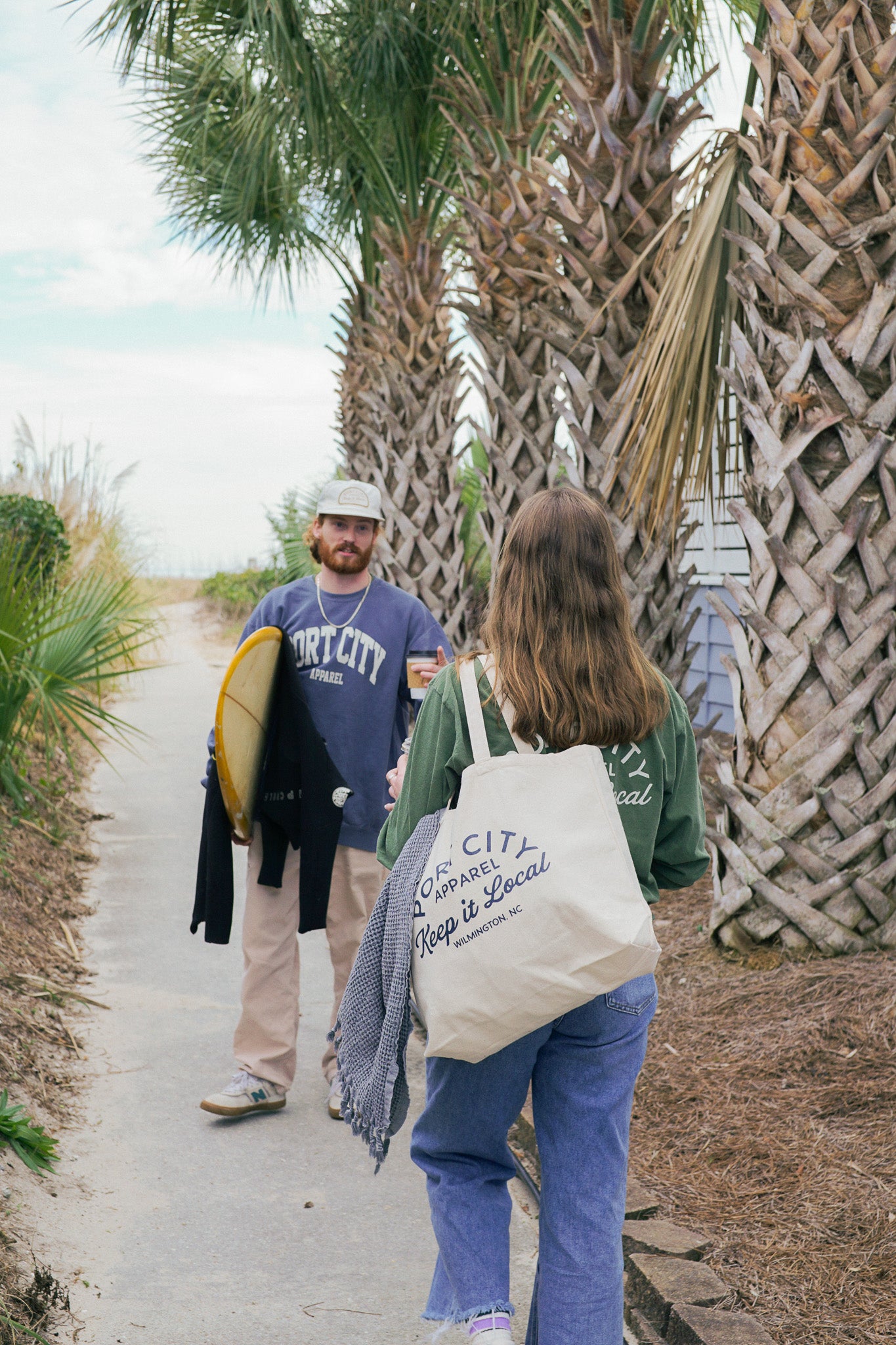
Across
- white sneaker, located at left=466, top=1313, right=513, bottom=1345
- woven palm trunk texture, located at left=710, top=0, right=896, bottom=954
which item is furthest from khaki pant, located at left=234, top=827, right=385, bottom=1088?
white sneaker, located at left=466, top=1313, right=513, bottom=1345

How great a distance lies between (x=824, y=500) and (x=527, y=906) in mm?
2835

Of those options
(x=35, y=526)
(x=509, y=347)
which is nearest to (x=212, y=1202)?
(x=509, y=347)

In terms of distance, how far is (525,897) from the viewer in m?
1.83

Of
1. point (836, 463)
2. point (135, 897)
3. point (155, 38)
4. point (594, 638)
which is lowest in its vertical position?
point (135, 897)

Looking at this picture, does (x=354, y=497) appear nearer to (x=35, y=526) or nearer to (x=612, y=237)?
(x=612, y=237)

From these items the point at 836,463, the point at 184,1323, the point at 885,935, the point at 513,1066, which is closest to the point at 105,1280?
the point at 184,1323

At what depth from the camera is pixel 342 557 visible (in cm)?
384

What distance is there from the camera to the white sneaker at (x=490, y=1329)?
197 centimetres

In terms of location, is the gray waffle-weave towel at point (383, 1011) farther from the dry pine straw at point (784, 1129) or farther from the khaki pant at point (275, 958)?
the khaki pant at point (275, 958)

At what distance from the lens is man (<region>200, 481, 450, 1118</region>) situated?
12.5ft

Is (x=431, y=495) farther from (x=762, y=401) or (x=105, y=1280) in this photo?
(x=105, y=1280)

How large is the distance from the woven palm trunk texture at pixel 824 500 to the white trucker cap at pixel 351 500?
4.52 feet

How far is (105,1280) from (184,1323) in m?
0.28

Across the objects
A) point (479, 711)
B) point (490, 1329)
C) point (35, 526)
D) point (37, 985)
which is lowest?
point (37, 985)
